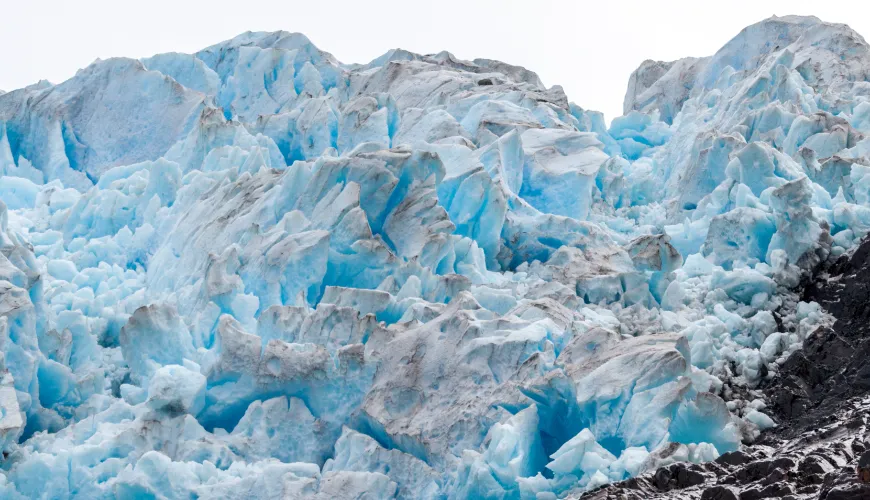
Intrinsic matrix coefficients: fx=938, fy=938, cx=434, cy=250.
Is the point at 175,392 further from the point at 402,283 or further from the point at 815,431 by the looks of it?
the point at 815,431

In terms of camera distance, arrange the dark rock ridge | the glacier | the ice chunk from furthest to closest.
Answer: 1. the ice chunk
2. the glacier
3. the dark rock ridge

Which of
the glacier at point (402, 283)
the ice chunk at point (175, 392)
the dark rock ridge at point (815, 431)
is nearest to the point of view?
the dark rock ridge at point (815, 431)

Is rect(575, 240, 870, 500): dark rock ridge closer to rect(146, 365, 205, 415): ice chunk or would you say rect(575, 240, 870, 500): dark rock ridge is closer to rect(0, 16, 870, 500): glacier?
rect(0, 16, 870, 500): glacier

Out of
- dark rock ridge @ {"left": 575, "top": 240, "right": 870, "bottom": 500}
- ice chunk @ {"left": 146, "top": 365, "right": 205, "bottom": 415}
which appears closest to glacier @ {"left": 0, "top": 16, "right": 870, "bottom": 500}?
ice chunk @ {"left": 146, "top": 365, "right": 205, "bottom": 415}

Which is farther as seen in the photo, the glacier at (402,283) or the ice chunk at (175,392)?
the ice chunk at (175,392)

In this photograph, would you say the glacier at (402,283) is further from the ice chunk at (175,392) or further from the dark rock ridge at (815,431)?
the dark rock ridge at (815,431)

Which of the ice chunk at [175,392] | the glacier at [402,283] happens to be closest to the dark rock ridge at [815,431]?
the glacier at [402,283]

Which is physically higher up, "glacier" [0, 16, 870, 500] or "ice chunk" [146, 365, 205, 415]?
"glacier" [0, 16, 870, 500]

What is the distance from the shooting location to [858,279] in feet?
Result: 33.0

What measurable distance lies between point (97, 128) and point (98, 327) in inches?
275

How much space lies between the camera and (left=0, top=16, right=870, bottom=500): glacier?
8.43 m

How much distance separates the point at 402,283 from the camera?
36.0ft

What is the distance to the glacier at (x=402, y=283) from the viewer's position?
332 inches

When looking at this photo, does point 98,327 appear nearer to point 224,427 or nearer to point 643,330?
point 224,427
